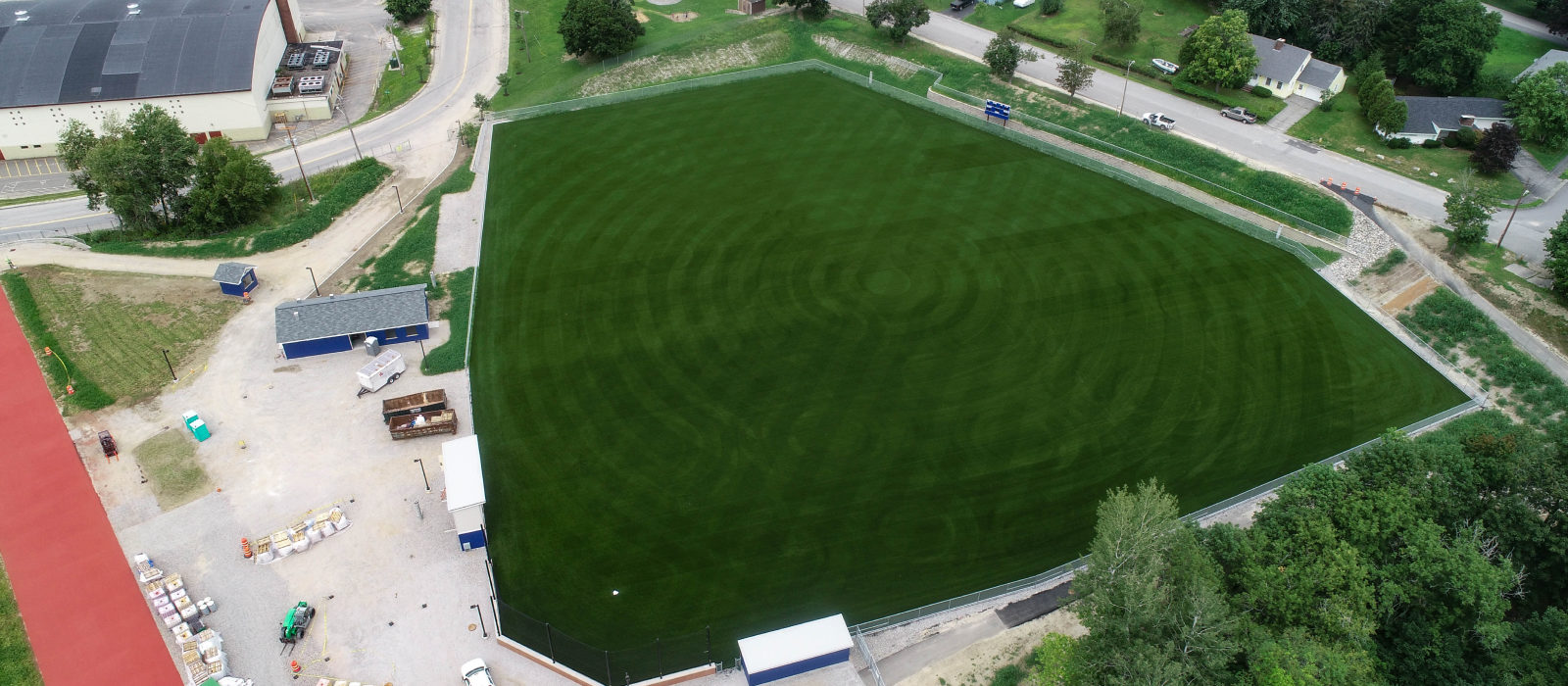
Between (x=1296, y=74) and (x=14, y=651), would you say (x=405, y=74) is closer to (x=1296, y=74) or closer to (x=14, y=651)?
(x=14, y=651)

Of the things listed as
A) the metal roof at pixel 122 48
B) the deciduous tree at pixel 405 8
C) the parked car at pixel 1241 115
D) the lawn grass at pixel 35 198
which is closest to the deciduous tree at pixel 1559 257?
the parked car at pixel 1241 115

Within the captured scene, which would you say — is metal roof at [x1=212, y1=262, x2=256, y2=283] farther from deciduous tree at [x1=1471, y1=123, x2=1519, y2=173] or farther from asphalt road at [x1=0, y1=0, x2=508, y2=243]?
deciduous tree at [x1=1471, y1=123, x2=1519, y2=173]

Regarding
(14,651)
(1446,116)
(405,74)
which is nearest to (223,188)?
(405,74)

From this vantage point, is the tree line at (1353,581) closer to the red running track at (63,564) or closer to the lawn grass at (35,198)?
the red running track at (63,564)

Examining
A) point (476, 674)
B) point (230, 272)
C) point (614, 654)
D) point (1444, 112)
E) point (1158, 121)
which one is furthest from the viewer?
point (1158, 121)

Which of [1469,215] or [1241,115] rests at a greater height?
[1241,115]

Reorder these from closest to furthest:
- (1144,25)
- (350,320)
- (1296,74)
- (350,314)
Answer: (350,320) → (350,314) → (1296,74) → (1144,25)

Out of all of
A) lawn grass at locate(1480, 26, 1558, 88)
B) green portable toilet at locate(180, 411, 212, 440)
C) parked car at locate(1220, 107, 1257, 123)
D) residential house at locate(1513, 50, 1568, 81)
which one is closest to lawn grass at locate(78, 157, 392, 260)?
green portable toilet at locate(180, 411, 212, 440)
